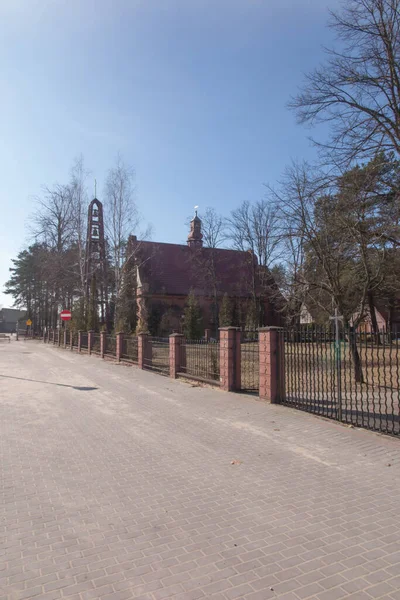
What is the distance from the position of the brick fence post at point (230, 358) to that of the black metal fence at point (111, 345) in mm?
11511

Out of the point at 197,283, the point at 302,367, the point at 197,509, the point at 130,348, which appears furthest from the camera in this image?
the point at 197,283

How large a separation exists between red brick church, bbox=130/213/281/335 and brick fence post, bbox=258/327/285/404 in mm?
31766

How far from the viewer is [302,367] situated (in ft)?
31.2

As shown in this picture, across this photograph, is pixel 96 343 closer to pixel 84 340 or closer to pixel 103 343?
pixel 103 343

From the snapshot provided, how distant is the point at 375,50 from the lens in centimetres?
988

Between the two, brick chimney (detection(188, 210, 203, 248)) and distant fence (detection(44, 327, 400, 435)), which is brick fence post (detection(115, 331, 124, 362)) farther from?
brick chimney (detection(188, 210, 203, 248))

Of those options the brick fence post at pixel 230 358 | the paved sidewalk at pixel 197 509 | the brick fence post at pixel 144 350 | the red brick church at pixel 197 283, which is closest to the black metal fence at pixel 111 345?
the brick fence post at pixel 144 350

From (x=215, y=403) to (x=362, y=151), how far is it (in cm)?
716

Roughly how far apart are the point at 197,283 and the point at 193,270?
1.90 m

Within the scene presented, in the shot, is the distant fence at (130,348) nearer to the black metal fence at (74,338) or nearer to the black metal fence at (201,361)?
the black metal fence at (201,361)

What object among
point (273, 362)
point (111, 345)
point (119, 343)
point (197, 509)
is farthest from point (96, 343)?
point (197, 509)

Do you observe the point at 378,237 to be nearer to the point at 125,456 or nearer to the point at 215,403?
the point at 215,403

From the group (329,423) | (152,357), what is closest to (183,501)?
(329,423)

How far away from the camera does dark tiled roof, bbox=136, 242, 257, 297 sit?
4647 centimetres
